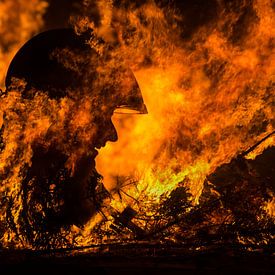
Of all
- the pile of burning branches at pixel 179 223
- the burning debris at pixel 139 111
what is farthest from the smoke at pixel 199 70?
the pile of burning branches at pixel 179 223

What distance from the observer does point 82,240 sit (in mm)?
4891

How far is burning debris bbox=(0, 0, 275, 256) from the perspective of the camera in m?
5.02

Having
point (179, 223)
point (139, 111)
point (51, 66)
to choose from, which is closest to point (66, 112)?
point (51, 66)

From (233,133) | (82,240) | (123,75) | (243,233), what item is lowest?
(243,233)

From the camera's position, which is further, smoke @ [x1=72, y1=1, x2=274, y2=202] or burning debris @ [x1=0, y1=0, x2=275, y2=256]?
smoke @ [x1=72, y1=1, x2=274, y2=202]

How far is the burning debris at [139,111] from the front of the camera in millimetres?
5023

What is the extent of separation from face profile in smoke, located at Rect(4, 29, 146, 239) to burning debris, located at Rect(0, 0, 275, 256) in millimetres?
15

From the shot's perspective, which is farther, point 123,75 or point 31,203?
point 123,75

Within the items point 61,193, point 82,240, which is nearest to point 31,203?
point 61,193

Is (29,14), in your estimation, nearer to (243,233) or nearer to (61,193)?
(61,193)

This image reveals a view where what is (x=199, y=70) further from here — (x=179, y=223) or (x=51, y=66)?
(x=179, y=223)

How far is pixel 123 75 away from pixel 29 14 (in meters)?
3.19

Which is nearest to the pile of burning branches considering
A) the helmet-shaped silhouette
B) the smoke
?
the smoke

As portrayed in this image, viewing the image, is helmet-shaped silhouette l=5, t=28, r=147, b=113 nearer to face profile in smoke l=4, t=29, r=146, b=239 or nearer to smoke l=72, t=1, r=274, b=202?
face profile in smoke l=4, t=29, r=146, b=239
